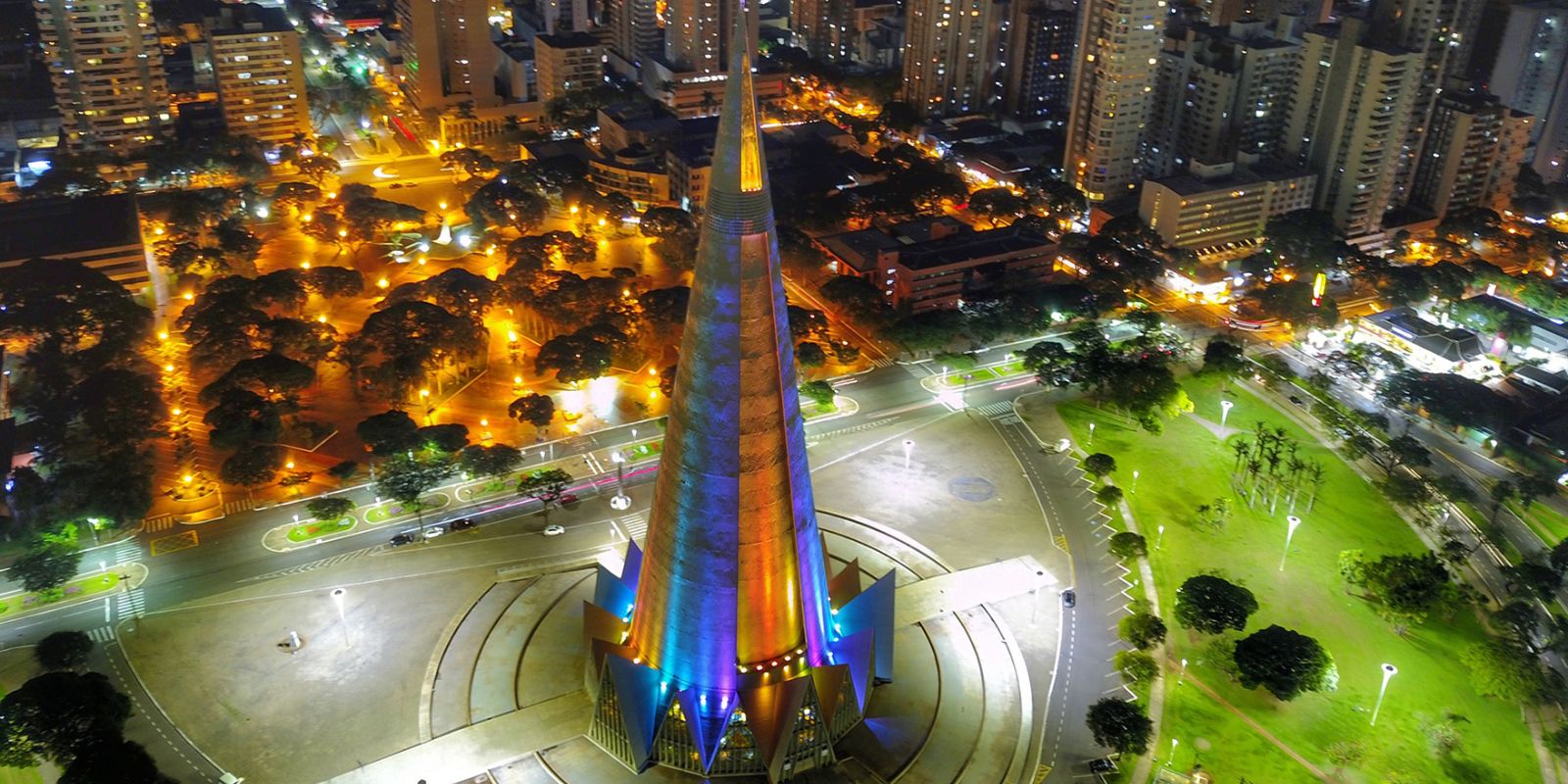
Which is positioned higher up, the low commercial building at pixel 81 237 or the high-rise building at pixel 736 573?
the high-rise building at pixel 736 573

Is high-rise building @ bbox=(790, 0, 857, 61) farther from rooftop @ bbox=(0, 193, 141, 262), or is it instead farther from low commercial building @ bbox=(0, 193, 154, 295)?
low commercial building @ bbox=(0, 193, 154, 295)

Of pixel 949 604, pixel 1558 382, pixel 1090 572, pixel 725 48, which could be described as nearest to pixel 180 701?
pixel 949 604

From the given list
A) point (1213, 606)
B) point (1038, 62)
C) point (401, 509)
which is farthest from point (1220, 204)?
point (401, 509)

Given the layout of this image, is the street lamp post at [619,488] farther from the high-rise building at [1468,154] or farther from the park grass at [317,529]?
the high-rise building at [1468,154]

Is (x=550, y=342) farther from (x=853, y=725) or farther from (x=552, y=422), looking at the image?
(x=853, y=725)

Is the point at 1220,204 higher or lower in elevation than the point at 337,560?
higher

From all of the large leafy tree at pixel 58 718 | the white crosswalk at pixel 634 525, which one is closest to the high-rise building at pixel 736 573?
the white crosswalk at pixel 634 525

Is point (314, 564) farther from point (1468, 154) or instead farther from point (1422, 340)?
point (1468, 154)
